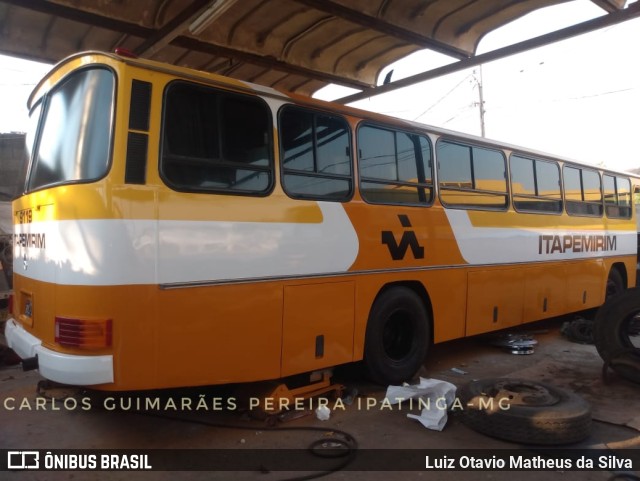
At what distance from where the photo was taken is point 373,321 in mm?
4938

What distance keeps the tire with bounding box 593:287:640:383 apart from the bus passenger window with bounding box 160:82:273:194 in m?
4.20

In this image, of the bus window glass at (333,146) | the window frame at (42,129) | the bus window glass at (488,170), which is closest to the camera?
the window frame at (42,129)

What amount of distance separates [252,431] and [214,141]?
7.88 ft

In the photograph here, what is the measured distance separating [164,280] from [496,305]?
450cm

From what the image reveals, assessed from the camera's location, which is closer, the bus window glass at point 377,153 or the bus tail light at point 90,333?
the bus tail light at point 90,333

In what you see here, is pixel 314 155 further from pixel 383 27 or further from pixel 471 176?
pixel 471 176

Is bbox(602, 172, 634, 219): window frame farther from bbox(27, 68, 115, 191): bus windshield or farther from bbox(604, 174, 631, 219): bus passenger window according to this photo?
bbox(27, 68, 115, 191): bus windshield

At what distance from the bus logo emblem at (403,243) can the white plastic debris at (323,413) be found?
1650mm

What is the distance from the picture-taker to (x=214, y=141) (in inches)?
150

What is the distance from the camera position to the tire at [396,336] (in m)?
4.97

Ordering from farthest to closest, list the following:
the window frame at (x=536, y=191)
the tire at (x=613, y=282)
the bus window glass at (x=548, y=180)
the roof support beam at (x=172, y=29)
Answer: the tire at (x=613, y=282) → the bus window glass at (x=548, y=180) → the window frame at (x=536, y=191) → the roof support beam at (x=172, y=29)

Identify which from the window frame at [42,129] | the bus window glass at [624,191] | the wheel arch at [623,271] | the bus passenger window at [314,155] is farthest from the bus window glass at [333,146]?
the bus window glass at [624,191]

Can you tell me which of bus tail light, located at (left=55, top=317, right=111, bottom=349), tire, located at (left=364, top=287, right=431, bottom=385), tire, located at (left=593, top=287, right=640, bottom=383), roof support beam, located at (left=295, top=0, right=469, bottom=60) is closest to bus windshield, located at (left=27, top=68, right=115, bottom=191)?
bus tail light, located at (left=55, top=317, right=111, bottom=349)

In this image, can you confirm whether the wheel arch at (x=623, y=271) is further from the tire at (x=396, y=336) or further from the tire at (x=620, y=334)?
the tire at (x=396, y=336)
